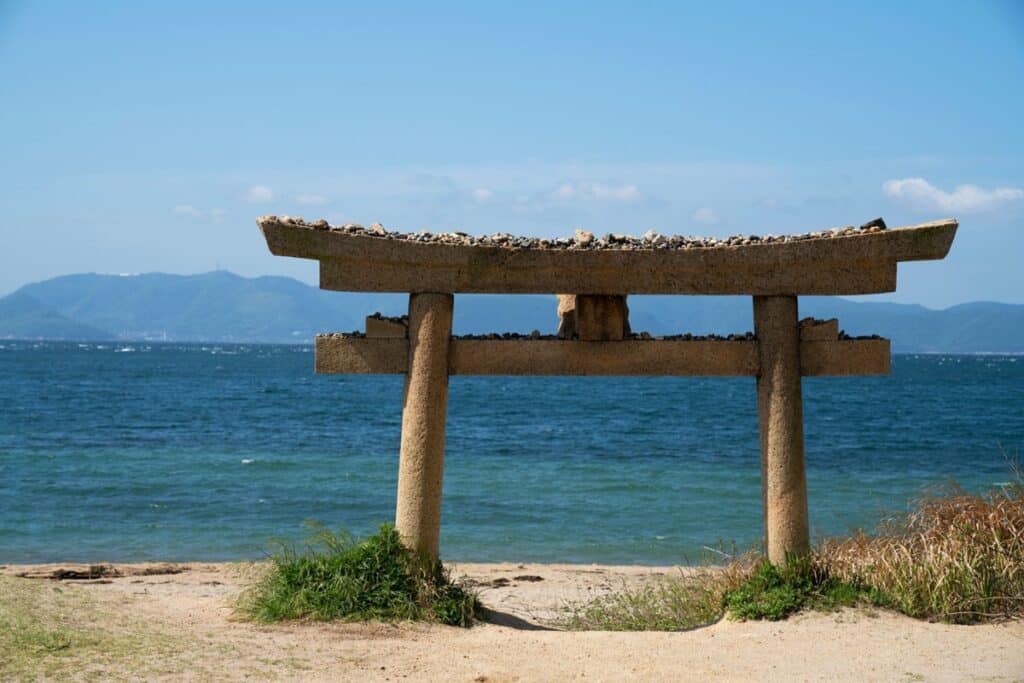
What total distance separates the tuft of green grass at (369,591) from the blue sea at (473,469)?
2.19 meters

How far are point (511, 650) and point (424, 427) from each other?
1834mm

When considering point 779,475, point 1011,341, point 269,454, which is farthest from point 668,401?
point 1011,341

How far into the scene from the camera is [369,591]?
8797 mm

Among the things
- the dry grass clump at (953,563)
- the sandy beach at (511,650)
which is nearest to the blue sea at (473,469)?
the dry grass clump at (953,563)

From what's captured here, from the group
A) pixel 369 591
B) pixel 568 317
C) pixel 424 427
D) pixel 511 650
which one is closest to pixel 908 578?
pixel 511 650

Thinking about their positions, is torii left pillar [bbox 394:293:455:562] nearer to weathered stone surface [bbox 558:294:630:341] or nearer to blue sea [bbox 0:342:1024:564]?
weathered stone surface [bbox 558:294:630:341]

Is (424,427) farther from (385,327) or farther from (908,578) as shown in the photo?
(908,578)

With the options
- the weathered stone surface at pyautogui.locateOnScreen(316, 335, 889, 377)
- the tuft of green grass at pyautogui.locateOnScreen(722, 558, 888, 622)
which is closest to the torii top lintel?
the weathered stone surface at pyautogui.locateOnScreen(316, 335, 889, 377)

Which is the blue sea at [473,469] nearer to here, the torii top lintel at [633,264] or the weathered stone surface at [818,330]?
the torii top lintel at [633,264]

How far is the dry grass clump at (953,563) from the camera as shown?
8.70 m

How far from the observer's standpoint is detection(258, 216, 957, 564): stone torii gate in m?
8.91

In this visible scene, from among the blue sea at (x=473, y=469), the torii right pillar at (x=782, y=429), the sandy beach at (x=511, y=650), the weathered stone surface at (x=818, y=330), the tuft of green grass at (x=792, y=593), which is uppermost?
the weathered stone surface at (x=818, y=330)

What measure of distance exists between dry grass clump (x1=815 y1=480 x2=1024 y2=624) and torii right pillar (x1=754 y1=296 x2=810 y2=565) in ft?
1.36

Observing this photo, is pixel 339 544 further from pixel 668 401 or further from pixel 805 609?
pixel 668 401
